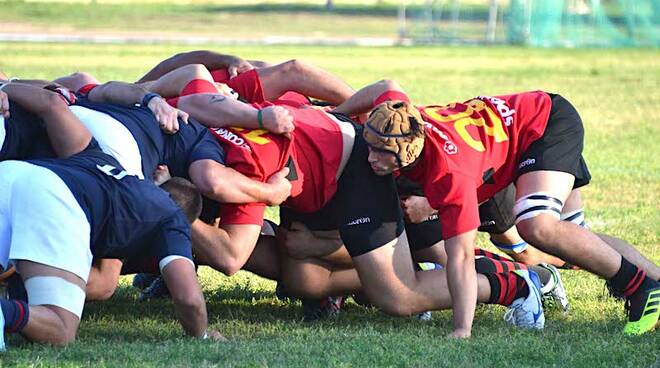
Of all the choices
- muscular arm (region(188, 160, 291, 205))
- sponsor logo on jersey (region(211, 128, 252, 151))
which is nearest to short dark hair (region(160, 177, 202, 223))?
muscular arm (region(188, 160, 291, 205))

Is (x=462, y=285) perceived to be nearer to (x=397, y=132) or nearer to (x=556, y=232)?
(x=556, y=232)

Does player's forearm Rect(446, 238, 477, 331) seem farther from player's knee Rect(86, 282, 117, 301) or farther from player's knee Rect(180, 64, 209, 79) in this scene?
player's knee Rect(180, 64, 209, 79)

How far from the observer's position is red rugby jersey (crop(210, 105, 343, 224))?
5.91 metres

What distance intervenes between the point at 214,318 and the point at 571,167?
6.46ft

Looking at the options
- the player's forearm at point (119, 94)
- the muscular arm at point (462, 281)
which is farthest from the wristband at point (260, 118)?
the muscular arm at point (462, 281)

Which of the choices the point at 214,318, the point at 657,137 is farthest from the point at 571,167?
the point at 657,137

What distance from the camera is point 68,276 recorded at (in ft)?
16.7

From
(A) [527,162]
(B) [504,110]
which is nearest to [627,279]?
(A) [527,162]

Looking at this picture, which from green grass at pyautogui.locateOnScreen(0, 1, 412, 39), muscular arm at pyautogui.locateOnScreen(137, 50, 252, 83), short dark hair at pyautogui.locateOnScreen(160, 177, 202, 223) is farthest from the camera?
green grass at pyautogui.locateOnScreen(0, 1, 412, 39)

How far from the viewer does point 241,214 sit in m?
5.88

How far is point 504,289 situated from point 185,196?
1.65m

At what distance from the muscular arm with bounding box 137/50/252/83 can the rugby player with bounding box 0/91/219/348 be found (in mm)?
1986

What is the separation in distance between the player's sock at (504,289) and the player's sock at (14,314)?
7.52ft

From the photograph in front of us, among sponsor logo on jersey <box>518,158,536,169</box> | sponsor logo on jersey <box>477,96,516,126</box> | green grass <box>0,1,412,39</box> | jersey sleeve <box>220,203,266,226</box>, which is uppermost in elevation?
sponsor logo on jersey <box>477,96,516,126</box>
